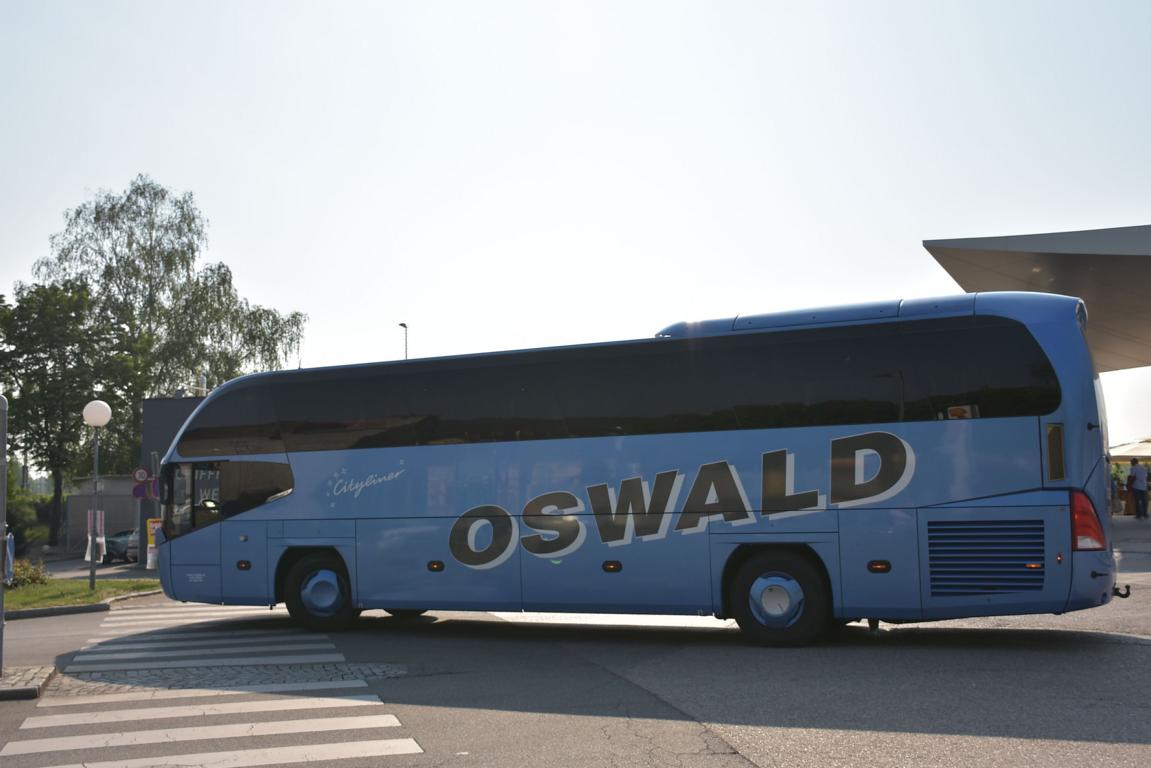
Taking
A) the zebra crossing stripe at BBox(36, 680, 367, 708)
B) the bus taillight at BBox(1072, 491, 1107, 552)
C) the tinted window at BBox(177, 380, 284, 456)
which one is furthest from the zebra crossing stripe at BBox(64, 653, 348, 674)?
the bus taillight at BBox(1072, 491, 1107, 552)

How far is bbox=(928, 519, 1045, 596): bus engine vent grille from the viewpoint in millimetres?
Answer: 11406

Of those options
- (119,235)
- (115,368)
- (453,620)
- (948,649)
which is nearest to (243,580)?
(453,620)

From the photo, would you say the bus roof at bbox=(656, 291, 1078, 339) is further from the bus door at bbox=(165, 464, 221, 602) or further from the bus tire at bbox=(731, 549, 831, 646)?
the bus door at bbox=(165, 464, 221, 602)

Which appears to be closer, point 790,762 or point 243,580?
point 790,762

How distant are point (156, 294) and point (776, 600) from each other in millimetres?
52273

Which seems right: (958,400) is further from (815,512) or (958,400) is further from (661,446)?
(661,446)

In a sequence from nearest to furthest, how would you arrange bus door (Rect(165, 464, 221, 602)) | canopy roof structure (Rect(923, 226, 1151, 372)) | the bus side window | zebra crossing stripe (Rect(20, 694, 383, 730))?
zebra crossing stripe (Rect(20, 694, 383, 730)) < the bus side window < bus door (Rect(165, 464, 221, 602)) < canopy roof structure (Rect(923, 226, 1151, 372))

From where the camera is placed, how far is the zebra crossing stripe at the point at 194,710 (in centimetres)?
945

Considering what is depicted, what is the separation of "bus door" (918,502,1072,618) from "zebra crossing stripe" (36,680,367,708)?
231 inches

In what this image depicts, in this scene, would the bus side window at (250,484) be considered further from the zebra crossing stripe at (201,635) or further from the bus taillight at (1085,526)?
the bus taillight at (1085,526)

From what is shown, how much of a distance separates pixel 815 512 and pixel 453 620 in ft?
22.9

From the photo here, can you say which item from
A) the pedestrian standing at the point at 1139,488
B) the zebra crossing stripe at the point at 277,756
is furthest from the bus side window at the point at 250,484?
the pedestrian standing at the point at 1139,488

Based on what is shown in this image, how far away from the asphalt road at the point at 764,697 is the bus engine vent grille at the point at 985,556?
676 mm

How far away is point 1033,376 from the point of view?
37.9ft
